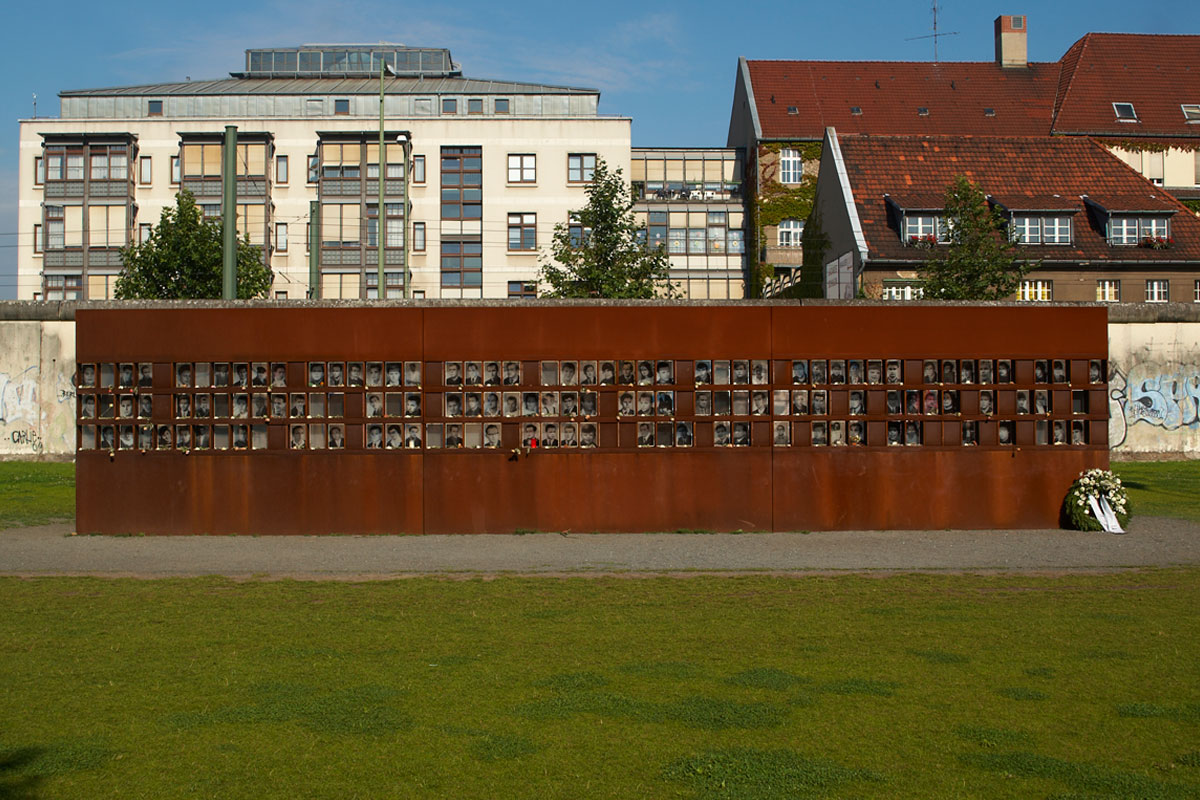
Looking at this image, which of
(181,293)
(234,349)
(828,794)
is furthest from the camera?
(181,293)

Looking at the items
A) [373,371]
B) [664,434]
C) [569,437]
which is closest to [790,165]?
[664,434]

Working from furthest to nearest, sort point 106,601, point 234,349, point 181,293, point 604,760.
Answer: point 181,293 < point 234,349 < point 106,601 < point 604,760

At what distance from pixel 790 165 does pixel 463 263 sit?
16.7 meters

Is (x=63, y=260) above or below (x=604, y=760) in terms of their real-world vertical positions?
above

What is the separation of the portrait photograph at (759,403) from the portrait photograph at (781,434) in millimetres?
249

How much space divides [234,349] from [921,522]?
10.6 m

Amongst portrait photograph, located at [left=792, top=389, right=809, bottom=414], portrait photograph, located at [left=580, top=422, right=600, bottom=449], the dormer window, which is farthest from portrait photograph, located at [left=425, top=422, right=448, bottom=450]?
the dormer window

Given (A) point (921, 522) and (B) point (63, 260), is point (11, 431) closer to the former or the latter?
(A) point (921, 522)

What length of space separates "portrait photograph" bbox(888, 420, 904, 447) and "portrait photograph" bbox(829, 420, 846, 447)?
721 mm

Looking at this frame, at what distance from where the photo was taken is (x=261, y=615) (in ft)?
35.1

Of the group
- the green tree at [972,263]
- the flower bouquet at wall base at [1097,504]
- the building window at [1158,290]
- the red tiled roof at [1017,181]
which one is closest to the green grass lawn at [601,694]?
the flower bouquet at wall base at [1097,504]

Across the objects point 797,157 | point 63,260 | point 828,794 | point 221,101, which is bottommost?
point 828,794

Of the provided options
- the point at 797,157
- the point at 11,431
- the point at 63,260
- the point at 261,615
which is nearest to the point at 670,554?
the point at 261,615

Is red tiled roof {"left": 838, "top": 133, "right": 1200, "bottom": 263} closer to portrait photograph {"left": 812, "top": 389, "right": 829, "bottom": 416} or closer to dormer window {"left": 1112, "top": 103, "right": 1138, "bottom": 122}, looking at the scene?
dormer window {"left": 1112, "top": 103, "right": 1138, "bottom": 122}
